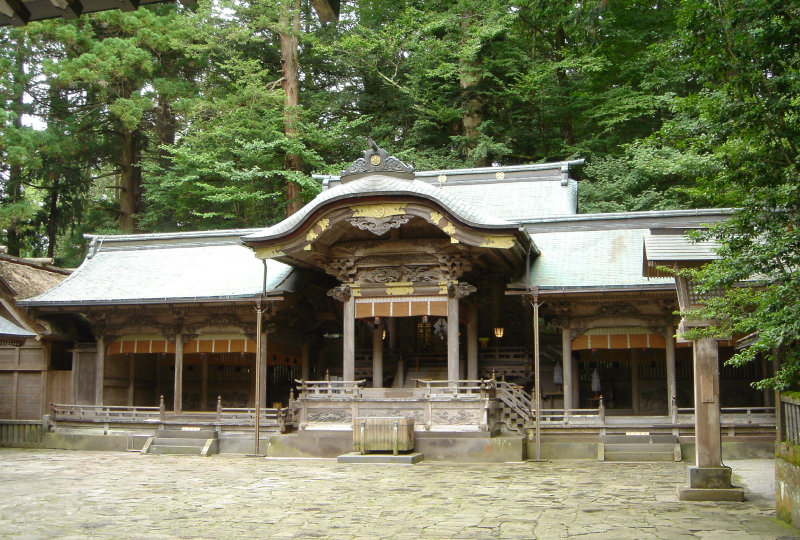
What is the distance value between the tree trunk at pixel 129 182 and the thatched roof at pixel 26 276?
28.6 feet

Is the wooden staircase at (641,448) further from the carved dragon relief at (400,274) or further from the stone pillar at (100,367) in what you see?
the stone pillar at (100,367)

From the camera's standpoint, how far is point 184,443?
18.6 metres

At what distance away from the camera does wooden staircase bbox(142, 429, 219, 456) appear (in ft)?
60.1

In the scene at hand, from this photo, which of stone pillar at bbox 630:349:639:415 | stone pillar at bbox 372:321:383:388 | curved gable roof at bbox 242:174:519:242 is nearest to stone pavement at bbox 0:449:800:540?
stone pillar at bbox 372:321:383:388

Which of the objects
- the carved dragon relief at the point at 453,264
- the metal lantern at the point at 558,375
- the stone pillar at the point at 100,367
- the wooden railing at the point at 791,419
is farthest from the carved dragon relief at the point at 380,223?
the wooden railing at the point at 791,419

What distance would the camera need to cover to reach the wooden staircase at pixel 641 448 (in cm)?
1609

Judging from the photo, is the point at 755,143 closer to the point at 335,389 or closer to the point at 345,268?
the point at 335,389

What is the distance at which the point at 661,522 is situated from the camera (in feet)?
28.0

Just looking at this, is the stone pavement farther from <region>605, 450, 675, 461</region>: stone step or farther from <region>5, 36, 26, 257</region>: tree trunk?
<region>5, 36, 26, 257</region>: tree trunk

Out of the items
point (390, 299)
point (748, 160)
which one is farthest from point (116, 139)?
point (748, 160)

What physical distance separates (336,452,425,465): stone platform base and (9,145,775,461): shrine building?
86 centimetres

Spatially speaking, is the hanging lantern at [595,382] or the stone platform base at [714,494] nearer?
the stone platform base at [714,494]

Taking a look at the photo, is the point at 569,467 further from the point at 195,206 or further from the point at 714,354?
the point at 195,206

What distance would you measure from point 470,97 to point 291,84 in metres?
7.32
